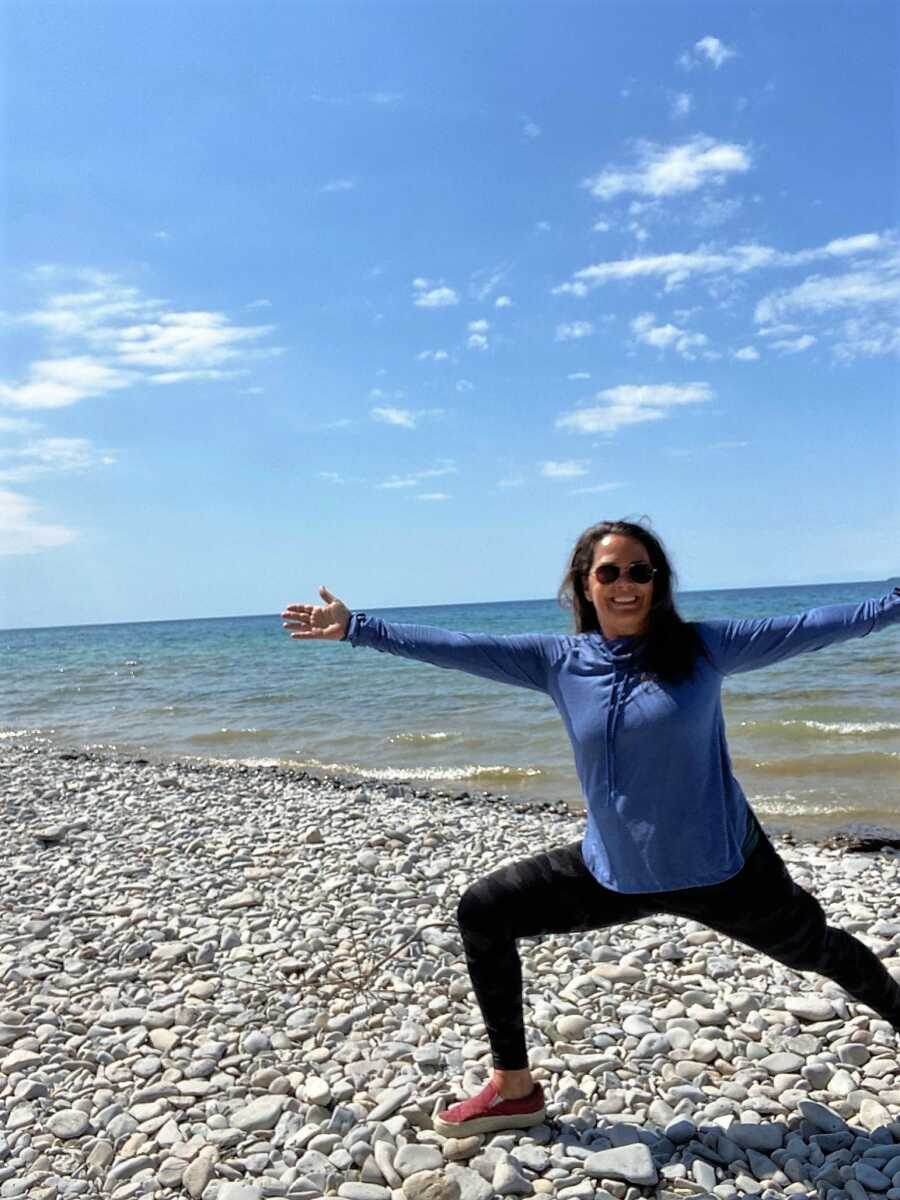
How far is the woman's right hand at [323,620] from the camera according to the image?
12.2 feet

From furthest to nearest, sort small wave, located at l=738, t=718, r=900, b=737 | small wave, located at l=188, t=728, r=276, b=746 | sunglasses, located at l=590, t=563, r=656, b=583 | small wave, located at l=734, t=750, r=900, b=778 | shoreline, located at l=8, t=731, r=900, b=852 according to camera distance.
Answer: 1. small wave, located at l=188, t=728, r=276, b=746
2. small wave, located at l=738, t=718, r=900, b=737
3. small wave, located at l=734, t=750, r=900, b=778
4. shoreline, located at l=8, t=731, r=900, b=852
5. sunglasses, located at l=590, t=563, r=656, b=583

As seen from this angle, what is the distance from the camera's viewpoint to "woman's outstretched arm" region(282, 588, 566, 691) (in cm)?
363

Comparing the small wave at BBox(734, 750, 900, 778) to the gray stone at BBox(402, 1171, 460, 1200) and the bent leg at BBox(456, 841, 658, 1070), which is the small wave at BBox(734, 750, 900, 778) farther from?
the gray stone at BBox(402, 1171, 460, 1200)

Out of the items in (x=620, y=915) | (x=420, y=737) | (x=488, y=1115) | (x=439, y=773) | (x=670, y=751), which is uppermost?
(x=670, y=751)

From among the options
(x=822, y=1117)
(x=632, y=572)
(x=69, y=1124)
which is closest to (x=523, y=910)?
(x=632, y=572)

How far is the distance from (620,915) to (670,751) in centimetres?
68

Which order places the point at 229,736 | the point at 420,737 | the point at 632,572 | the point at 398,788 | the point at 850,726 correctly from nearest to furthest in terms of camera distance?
the point at 632,572
the point at 398,788
the point at 850,726
the point at 420,737
the point at 229,736

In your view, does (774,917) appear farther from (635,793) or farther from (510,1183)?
(510,1183)

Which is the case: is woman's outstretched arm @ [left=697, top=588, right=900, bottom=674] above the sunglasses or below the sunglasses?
below

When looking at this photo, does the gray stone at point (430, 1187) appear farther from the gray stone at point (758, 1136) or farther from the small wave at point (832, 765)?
the small wave at point (832, 765)

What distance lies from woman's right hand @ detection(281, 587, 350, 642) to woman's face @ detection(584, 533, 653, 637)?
1.01 meters

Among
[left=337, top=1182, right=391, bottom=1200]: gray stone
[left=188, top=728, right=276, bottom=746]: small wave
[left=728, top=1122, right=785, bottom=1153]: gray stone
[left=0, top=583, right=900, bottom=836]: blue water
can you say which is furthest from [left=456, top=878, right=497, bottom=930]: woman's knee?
[left=188, top=728, right=276, bottom=746]: small wave

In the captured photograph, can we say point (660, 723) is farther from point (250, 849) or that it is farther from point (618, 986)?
point (250, 849)

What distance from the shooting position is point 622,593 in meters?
3.48
